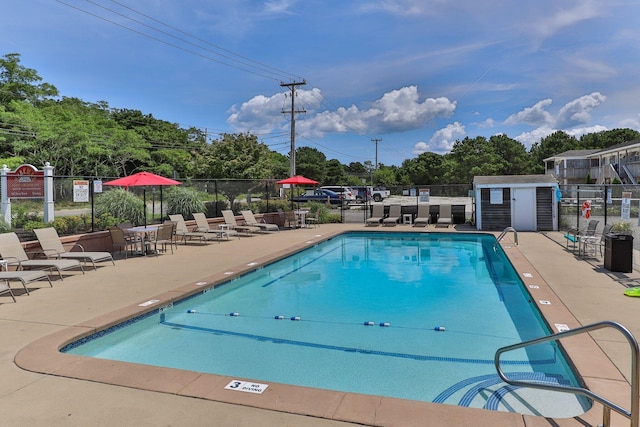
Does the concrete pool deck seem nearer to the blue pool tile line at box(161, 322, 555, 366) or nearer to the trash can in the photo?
the blue pool tile line at box(161, 322, 555, 366)

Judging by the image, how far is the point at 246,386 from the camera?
3842 mm

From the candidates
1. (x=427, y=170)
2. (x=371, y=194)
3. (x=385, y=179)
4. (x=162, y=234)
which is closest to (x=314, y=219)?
(x=162, y=234)

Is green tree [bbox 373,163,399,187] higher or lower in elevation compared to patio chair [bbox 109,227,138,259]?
higher

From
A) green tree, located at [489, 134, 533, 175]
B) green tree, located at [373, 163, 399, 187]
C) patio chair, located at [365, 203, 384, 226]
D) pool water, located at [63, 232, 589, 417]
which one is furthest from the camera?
green tree, located at [373, 163, 399, 187]

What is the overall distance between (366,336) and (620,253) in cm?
611

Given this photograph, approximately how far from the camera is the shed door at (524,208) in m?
16.8

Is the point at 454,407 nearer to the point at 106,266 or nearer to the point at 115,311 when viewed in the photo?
the point at 115,311

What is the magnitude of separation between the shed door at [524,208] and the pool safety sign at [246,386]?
15.7 meters

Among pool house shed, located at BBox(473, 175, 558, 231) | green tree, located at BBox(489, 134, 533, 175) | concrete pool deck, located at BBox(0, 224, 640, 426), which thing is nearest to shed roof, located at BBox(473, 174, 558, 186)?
pool house shed, located at BBox(473, 175, 558, 231)

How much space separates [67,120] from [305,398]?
45.0m

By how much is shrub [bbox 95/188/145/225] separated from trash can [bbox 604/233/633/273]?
43.6 feet

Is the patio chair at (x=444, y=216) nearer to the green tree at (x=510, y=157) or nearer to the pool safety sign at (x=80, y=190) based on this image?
the pool safety sign at (x=80, y=190)

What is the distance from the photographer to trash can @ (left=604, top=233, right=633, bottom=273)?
8.51m

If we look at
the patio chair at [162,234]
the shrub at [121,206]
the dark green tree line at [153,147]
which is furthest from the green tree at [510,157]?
the patio chair at [162,234]
